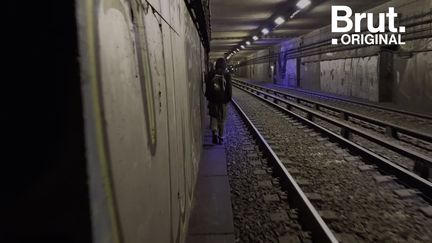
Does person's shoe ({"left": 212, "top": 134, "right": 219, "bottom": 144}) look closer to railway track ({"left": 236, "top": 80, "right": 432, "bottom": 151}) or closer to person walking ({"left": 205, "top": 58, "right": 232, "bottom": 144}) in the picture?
person walking ({"left": 205, "top": 58, "right": 232, "bottom": 144})

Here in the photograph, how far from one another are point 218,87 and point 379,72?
11.6 meters

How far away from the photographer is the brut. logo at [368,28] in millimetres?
15242

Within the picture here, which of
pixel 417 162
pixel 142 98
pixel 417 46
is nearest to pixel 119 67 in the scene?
pixel 142 98

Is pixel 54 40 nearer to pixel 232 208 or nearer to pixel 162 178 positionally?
pixel 162 178

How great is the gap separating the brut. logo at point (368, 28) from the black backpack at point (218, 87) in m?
10.4

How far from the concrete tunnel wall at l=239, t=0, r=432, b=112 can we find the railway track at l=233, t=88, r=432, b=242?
25.0 ft

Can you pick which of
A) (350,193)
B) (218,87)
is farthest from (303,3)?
(350,193)

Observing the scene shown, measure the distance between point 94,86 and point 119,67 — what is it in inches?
10.2

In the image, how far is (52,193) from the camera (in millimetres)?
991

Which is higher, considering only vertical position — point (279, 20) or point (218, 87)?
point (279, 20)

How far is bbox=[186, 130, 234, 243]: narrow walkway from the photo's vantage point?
12.3 ft

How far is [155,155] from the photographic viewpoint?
6.08ft

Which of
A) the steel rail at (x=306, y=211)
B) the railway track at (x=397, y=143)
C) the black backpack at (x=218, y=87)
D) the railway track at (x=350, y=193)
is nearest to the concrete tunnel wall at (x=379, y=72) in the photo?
the railway track at (x=397, y=143)

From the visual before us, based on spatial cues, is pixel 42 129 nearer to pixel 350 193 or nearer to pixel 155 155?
pixel 155 155
